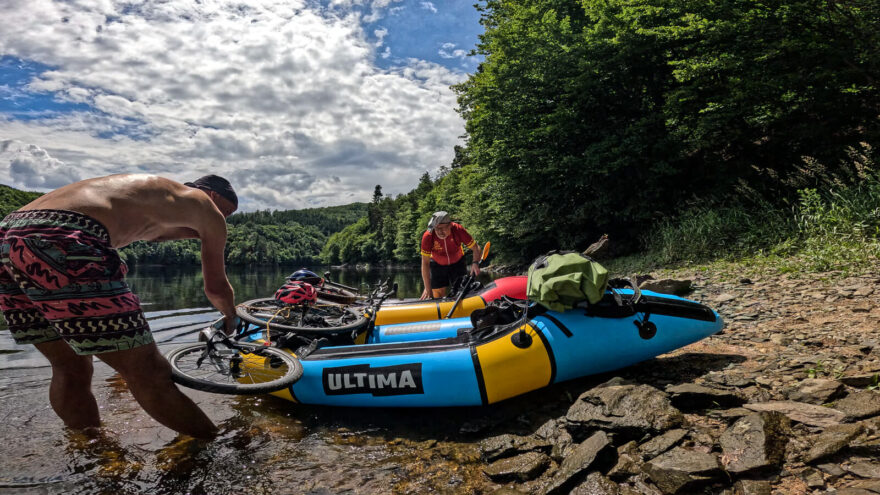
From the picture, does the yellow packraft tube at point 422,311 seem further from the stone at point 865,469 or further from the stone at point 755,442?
the stone at point 865,469

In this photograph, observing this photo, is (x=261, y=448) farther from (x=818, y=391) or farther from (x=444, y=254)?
(x=444, y=254)

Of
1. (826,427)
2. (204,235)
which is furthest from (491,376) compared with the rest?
(204,235)

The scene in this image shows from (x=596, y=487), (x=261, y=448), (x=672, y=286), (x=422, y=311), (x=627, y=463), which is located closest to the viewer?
(x=596, y=487)

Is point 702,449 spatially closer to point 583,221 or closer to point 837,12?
point 837,12

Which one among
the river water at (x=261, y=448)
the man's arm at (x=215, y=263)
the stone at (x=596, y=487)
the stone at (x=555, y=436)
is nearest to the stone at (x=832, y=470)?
the stone at (x=596, y=487)

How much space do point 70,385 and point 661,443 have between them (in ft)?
14.3

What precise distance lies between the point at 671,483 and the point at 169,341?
8.61 metres

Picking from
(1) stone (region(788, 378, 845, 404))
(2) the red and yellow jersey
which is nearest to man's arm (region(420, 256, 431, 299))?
(2) the red and yellow jersey

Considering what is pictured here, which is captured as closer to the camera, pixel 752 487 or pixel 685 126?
pixel 752 487

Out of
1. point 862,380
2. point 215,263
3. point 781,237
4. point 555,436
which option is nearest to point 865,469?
point 862,380

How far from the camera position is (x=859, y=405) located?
257 centimetres

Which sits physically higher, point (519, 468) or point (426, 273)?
point (426, 273)

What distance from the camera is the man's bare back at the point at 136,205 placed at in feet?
9.19

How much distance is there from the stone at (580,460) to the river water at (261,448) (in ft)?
1.62
